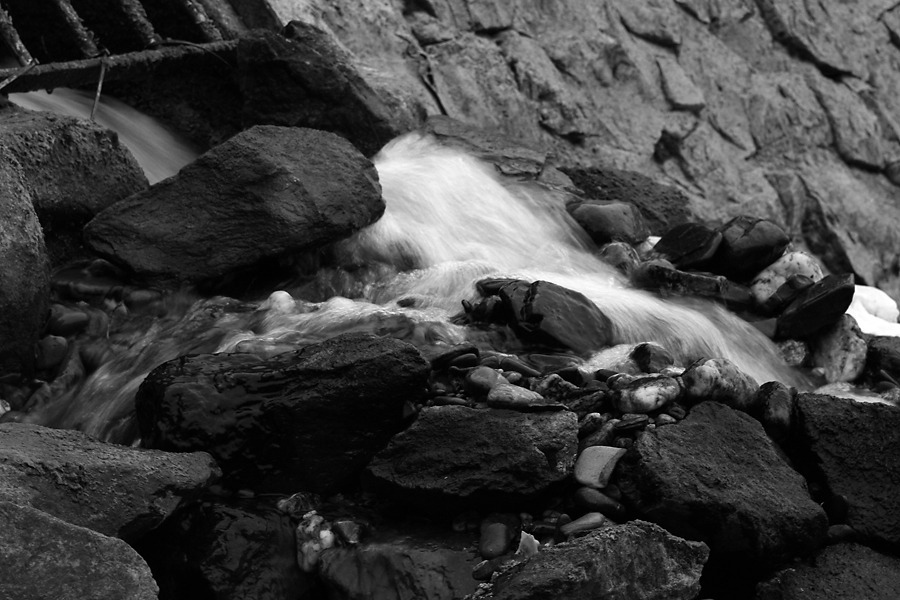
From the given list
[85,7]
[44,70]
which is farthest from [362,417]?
[85,7]

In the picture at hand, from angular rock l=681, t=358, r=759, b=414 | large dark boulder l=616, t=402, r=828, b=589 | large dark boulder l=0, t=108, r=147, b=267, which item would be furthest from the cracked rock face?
large dark boulder l=616, t=402, r=828, b=589

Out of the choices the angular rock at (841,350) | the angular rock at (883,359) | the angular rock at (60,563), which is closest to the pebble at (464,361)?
the angular rock at (60,563)

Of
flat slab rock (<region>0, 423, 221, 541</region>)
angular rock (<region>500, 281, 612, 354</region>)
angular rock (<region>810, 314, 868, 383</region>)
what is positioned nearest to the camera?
flat slab rock (<region>0, 423, 221, 541</region>)

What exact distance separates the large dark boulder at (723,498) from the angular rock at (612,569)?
199mm

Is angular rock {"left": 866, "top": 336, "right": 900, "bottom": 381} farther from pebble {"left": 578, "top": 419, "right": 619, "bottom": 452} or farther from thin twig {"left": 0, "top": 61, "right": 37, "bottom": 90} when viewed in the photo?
thin twig {"left": 0, "top": 61, "right": 37, "bottom": 90}

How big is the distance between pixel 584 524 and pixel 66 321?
2.64 metres

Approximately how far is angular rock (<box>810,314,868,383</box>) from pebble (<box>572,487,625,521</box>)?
7.21 feet

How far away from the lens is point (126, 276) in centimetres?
470

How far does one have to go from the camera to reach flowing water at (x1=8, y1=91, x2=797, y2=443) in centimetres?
416

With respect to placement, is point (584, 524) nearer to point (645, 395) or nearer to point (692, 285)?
point (645, 395)

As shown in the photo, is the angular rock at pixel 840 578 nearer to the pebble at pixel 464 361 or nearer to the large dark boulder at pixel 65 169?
the pebble at pixel 464 361

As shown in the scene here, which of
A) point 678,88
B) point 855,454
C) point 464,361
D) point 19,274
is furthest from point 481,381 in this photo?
point 678,88

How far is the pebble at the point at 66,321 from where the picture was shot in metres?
4.34

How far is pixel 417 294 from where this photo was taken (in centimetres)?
489
